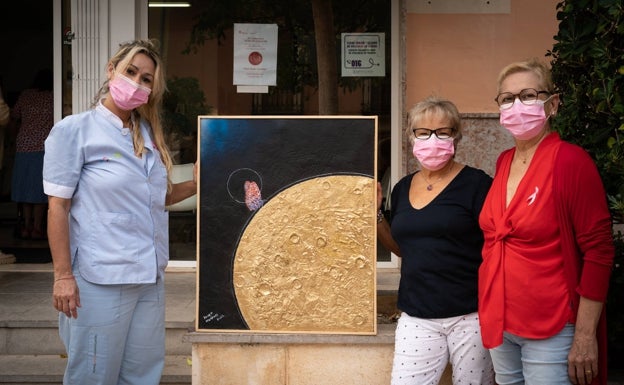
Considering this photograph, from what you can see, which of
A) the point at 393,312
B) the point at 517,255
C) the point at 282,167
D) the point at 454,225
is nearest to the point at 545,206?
the point at 517,255

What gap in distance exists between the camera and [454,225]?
3613 mm

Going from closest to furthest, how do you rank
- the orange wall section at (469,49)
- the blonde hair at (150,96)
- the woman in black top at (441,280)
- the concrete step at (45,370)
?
1. the woman in black top at (441,280)
2. the blonde hair at (150,96)
3. the concrete step at (45,370)
4. the orange wall section at (469,49)

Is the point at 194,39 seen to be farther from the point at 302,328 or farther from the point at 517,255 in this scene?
the point at 517,255

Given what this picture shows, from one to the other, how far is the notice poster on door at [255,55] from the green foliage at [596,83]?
3444 mm

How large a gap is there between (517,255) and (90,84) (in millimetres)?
5062

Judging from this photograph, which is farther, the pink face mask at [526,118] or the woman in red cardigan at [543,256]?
the pink face mask at [526,118]

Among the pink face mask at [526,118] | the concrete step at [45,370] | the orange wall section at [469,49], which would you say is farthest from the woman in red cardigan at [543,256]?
the orange wall section at [469,49]

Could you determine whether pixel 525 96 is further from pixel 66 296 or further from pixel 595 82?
pixel 66 296

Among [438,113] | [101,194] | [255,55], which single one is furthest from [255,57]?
[101,194]

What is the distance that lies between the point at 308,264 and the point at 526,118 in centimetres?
151

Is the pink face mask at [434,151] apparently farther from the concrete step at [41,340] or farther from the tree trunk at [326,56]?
the tree trunk at [326,56]

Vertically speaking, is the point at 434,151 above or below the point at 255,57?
below

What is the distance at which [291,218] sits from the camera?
4.38 m

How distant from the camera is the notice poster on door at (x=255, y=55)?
7.53 metres
